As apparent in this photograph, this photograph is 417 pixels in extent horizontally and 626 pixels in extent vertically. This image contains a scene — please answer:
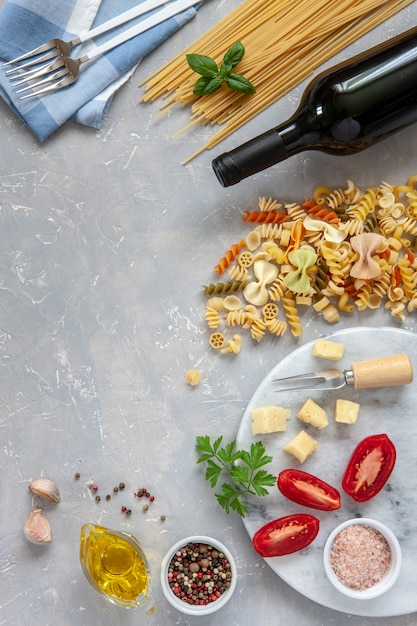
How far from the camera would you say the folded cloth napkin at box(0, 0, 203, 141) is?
4.87 ft

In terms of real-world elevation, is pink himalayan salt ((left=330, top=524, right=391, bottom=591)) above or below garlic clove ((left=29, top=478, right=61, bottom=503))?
below

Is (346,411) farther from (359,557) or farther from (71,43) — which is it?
(71,43)

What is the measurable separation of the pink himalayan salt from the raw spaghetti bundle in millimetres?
904

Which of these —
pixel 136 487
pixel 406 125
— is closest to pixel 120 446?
pixel 136 487

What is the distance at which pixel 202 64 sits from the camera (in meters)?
1.44

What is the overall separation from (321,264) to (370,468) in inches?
17.9

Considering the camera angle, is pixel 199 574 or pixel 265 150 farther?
pixel 199 574

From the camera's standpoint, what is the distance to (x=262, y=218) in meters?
1.49

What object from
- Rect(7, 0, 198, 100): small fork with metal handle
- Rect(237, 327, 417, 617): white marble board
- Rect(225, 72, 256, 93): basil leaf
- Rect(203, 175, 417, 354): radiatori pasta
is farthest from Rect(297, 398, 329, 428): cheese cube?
Rect(7, 0, 198, 100): small fork with metal handle

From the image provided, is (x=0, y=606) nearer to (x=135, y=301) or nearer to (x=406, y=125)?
(x=135, y=301)

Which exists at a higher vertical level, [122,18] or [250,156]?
[122,18]

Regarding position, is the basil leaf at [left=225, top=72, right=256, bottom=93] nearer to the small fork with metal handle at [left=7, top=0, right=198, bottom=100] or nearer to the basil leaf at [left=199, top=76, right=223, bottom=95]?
the basil leaf at [left=199, top=76, right=223, bottom=95]

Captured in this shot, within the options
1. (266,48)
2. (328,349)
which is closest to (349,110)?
(266,48)

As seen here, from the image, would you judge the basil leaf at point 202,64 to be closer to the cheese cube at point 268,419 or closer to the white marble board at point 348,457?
the white marble board at point 348,457
